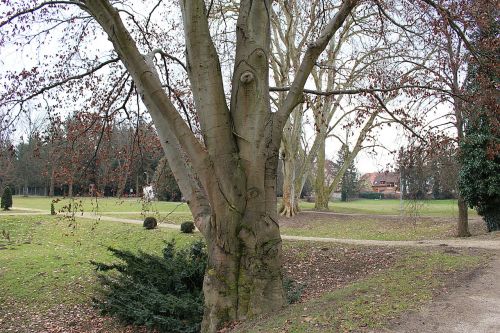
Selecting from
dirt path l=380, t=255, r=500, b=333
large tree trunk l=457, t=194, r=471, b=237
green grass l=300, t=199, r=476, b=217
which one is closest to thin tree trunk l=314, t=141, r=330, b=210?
green grass l=300, t=199, r=476, b=217

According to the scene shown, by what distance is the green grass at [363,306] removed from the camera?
4453 mm

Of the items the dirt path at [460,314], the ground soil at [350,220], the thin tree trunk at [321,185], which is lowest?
the ground soil at [350,220]

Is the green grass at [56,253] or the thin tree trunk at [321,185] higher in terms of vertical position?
the thin tree trunk at [321,185]

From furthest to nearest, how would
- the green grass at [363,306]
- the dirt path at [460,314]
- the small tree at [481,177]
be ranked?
the small tree at [481,177], the green grass at [363,306], the dirt path at [460,314]

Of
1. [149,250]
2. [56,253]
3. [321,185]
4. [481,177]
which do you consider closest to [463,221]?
[481,177]

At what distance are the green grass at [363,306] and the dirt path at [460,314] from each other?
186 mm

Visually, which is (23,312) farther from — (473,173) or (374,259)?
(473,173)

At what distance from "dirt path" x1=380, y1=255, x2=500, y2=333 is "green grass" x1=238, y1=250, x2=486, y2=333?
0.19 metres

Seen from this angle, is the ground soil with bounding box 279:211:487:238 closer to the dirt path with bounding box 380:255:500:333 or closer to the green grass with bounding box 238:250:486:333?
the green grass with bounding box 238:250:486:333

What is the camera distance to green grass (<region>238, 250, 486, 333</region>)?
445cm

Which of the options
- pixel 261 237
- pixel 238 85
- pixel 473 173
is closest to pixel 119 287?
pixel 261 237

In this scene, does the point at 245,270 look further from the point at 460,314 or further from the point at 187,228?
the point at 187,228

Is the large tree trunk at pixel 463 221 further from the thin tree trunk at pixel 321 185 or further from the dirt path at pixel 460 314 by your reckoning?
the thin tree trunk at pixel 321 185

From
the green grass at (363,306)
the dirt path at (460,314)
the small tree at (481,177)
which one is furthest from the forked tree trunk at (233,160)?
the small tree at (481,177)
